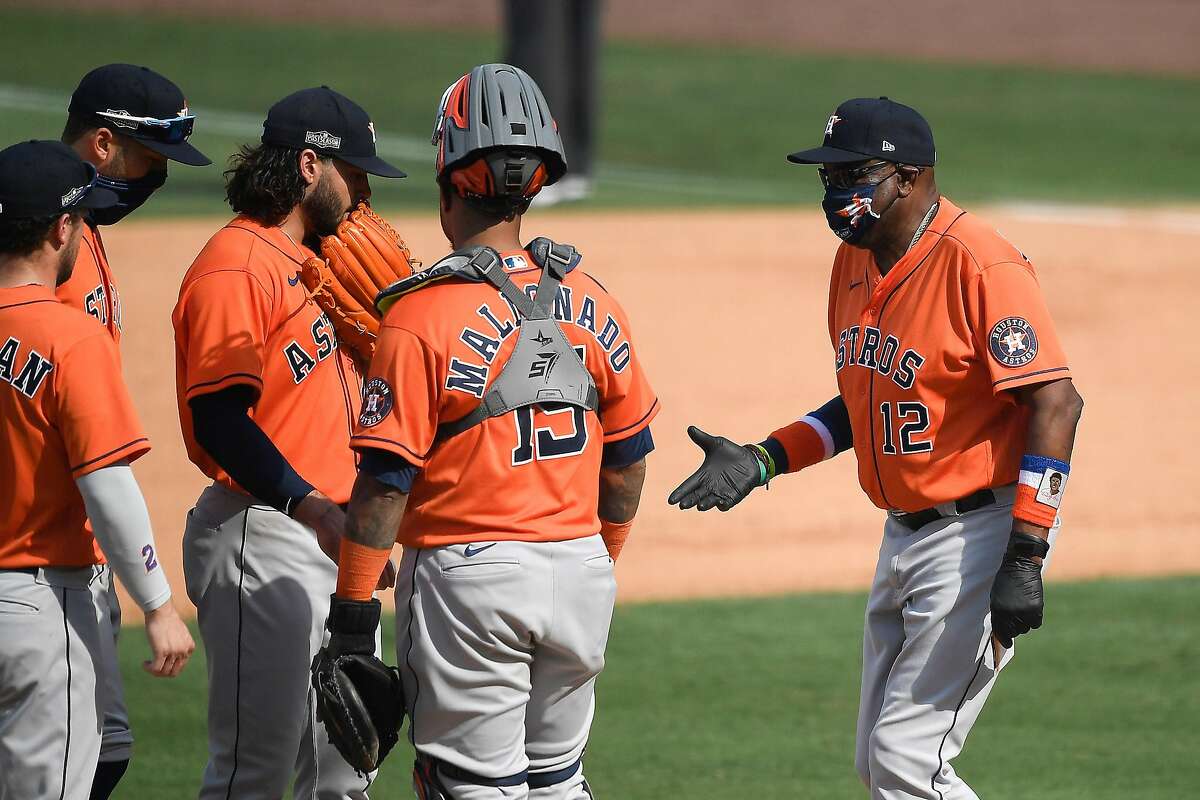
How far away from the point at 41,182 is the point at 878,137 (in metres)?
2.27

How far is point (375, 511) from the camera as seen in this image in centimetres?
363

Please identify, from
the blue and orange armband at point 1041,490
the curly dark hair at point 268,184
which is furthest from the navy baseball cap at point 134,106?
the blue and orange armband at point 1041,490

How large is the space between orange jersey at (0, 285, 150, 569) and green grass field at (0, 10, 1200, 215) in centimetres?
1586

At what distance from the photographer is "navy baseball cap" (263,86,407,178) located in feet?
14.7

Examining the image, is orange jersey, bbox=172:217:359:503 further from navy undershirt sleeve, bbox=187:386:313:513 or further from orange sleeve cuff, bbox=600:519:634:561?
orange sleeve cuff, bbox=600:519:634:561

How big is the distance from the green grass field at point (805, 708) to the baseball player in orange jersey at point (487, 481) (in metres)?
2.03

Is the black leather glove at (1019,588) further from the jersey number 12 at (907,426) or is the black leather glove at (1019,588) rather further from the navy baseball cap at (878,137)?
the navy baseball cap at (878,137)

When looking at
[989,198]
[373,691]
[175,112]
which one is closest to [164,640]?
[373,691]

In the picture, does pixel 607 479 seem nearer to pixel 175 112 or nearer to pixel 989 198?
pixel 175 112

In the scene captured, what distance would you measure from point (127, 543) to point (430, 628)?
2.47 feet

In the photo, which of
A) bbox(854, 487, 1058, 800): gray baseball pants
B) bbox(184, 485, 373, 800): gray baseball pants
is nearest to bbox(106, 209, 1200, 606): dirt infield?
bbox(854, 487, 1058, 800): gray baseball pants

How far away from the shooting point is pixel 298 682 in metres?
4.36

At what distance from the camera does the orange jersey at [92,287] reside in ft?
14.5

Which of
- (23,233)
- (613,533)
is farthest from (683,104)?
(23,233)
